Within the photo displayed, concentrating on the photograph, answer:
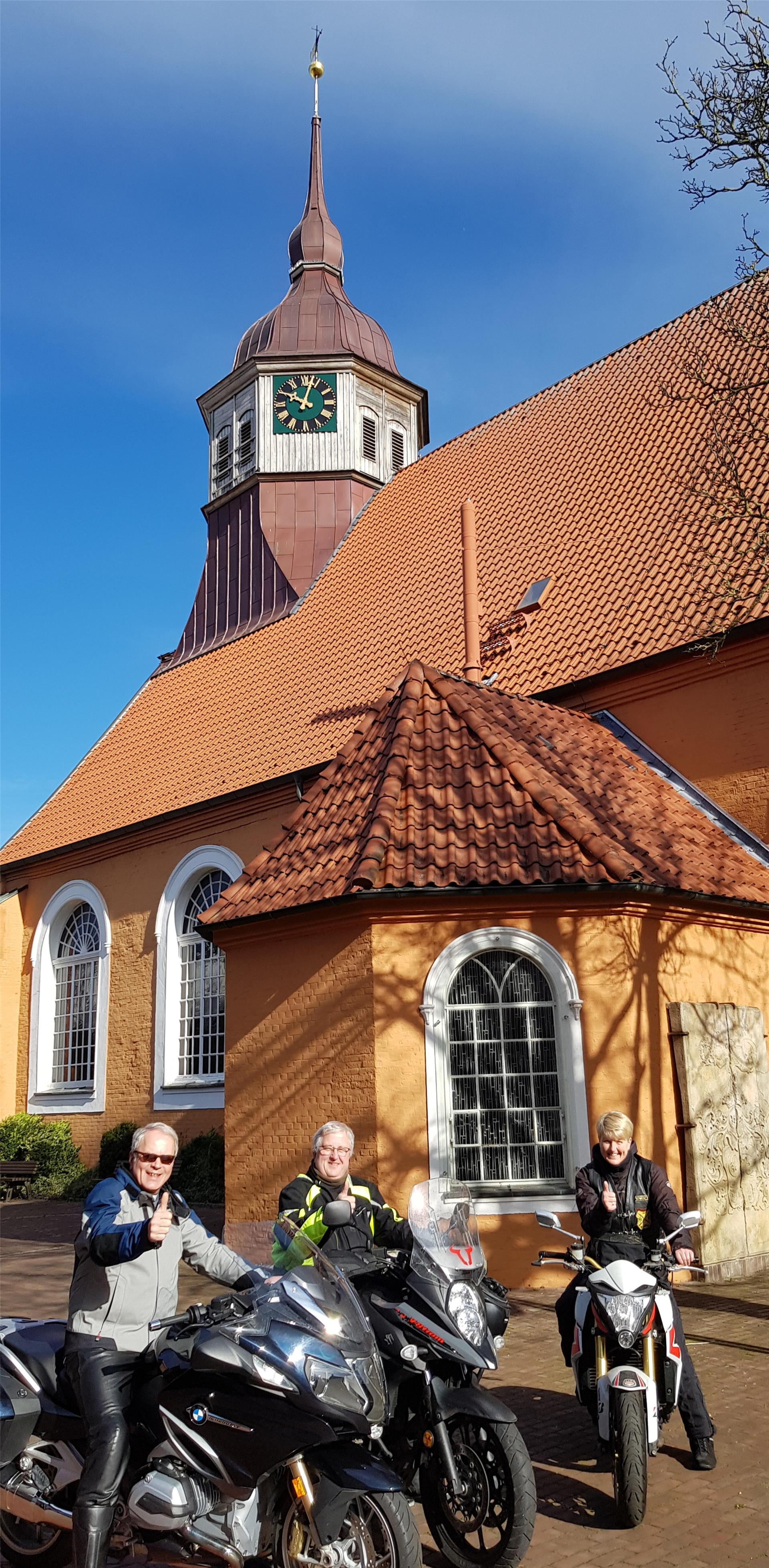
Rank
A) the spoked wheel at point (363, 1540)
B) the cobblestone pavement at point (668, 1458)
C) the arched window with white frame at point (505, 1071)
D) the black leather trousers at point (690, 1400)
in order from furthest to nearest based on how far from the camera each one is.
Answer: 1. the arched window with white frame at point (505, 1071)
2. the black leather trousers at point (690, 1400)
3. the cobblestone pavement at point (668, 1458)
4. the spoked wheel at point (363, 1540)

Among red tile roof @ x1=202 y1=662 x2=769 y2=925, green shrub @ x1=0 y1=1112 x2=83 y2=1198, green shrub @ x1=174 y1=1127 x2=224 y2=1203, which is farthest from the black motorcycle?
green shrub @ x1=0 y1=1112 x2=83 y2=1198

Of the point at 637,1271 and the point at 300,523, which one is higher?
the point at 300,523

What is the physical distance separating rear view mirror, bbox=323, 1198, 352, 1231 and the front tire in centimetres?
148

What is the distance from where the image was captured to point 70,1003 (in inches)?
830

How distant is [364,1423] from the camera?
12.4 ft

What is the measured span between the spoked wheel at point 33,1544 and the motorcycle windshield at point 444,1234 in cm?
173

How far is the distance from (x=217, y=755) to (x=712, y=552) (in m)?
8.45

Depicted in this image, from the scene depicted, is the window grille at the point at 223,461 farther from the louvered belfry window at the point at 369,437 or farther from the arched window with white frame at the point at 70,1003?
the arched window with white frame at the point at 70,1003

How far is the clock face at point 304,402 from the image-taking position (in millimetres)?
24625

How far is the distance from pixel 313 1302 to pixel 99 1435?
0.87 m

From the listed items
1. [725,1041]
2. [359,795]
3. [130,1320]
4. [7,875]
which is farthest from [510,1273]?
[7,875]

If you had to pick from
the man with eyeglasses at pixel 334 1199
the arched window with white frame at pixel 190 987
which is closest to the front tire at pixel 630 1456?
the man with eyeglasses at pixel 334 1199

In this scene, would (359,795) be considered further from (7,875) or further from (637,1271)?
(7,875)

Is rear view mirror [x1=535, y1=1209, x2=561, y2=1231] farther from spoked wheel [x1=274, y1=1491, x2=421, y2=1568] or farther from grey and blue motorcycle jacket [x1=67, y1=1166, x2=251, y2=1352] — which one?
spoked wheel [x1=274, y1=1491, x2=421, y2=1568]
